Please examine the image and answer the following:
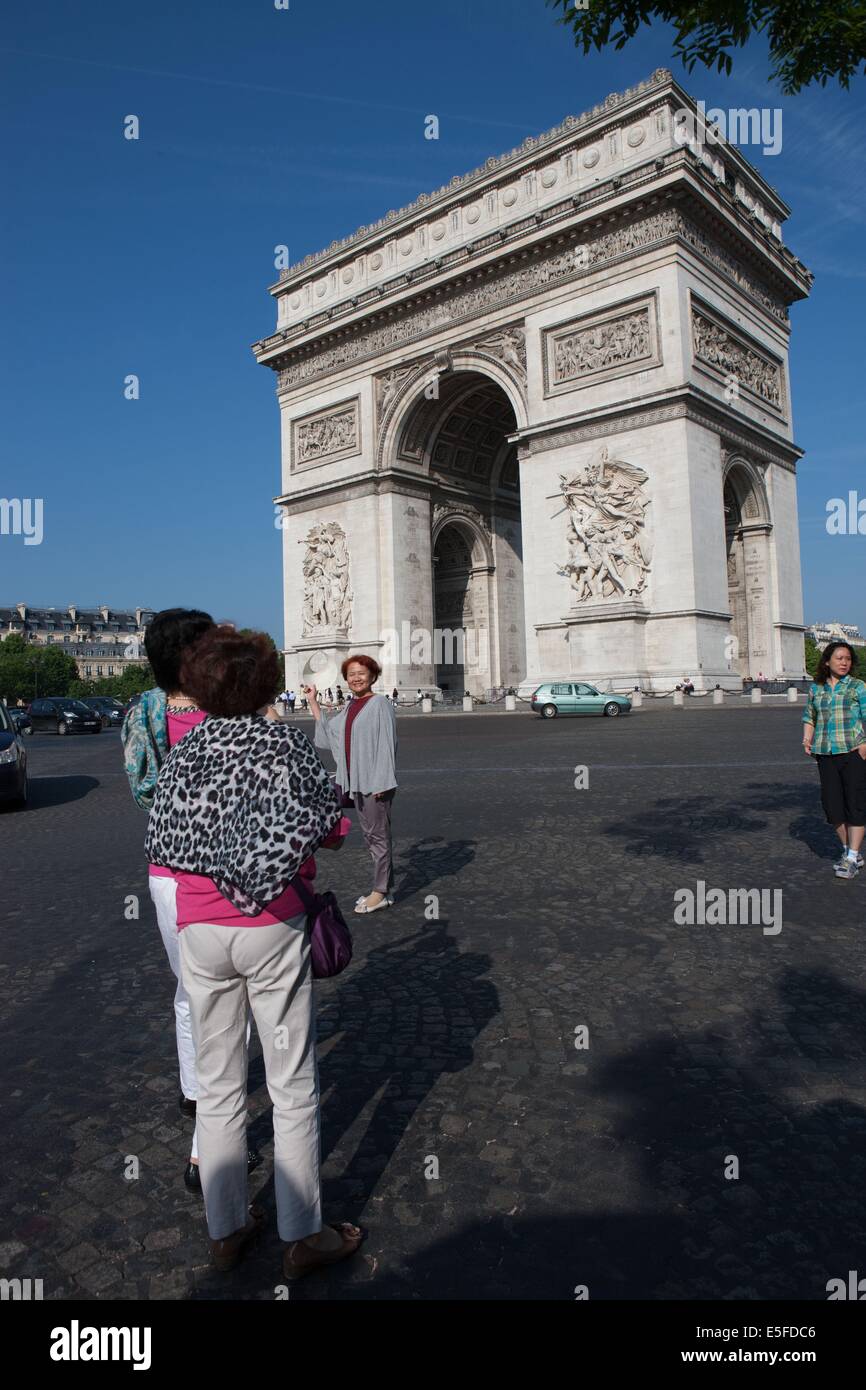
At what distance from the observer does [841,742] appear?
5754mm

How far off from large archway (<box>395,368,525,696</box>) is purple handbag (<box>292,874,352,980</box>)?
99.4 ft

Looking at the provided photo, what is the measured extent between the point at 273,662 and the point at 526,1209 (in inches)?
57.7

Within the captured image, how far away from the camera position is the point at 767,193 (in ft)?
94.8

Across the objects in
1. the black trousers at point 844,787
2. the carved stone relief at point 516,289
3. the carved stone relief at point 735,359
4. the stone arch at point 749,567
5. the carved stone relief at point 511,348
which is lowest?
the black trousers at point 844,787

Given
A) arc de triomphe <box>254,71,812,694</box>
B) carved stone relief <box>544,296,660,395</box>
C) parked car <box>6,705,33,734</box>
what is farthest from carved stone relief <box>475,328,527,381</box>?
Answer: parked car <box>6,705,33,734</box>

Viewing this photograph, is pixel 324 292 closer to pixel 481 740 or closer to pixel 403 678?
pixel 403 678

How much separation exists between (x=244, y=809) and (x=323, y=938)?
1.14 ft

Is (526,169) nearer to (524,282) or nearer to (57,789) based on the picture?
(524,282)

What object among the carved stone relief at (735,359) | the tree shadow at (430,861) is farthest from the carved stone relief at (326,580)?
the tree shadow at (430,861)

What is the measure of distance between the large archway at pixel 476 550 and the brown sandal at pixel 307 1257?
1196 inches

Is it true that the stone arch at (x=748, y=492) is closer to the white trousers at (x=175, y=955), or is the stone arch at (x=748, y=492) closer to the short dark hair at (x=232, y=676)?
the white trousers at (x=175, y=955)

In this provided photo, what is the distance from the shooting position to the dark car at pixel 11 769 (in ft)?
32.6

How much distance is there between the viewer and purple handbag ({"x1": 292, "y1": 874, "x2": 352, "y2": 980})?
201cm
